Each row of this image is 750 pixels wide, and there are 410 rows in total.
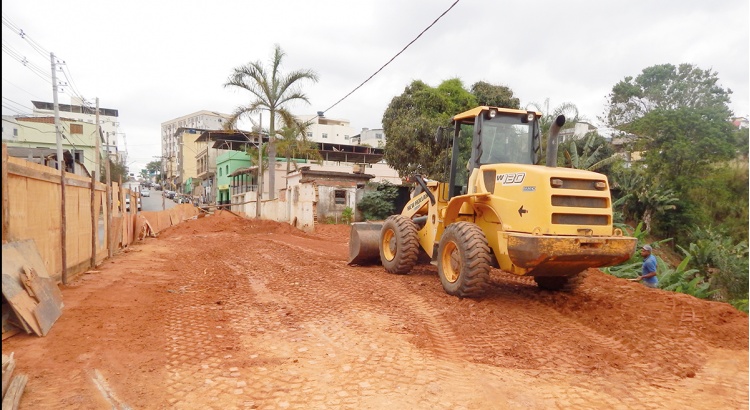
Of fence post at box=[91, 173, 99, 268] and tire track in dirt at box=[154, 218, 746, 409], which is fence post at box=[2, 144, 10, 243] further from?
fence post at box=[91, 173, 99, 268]

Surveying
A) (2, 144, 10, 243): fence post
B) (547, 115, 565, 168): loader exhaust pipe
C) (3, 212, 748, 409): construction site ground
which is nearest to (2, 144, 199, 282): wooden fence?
(2, 144, 10, 243): fence post

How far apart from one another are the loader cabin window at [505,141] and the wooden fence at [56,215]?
616 cm

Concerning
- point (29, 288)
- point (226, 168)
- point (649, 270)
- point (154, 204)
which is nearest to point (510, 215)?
point (649, 270)

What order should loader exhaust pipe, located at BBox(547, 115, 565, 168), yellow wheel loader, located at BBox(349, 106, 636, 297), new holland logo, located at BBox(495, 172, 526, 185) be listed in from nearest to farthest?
1. yellow wheel loader, located at BBox(349, 106, 636, 297)
2. new holland logo, located at BBox(495, 172, 526, 185)
3. loader exhaust pipe, located at BBox(547, 115, 565, 168)

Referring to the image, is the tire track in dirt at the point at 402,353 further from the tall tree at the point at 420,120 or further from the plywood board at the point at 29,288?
the tall tree at the point at 420,120

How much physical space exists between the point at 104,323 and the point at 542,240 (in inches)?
206

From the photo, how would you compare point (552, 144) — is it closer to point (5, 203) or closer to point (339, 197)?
point (5, 203)

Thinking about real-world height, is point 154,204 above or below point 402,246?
above

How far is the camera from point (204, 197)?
6625 cm

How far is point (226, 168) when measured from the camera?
5078cm

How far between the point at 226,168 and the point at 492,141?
153ft

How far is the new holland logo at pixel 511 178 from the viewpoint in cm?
641

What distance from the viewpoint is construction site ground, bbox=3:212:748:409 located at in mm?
3816

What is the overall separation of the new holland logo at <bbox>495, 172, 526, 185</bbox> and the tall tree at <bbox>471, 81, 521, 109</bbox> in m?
18.1
